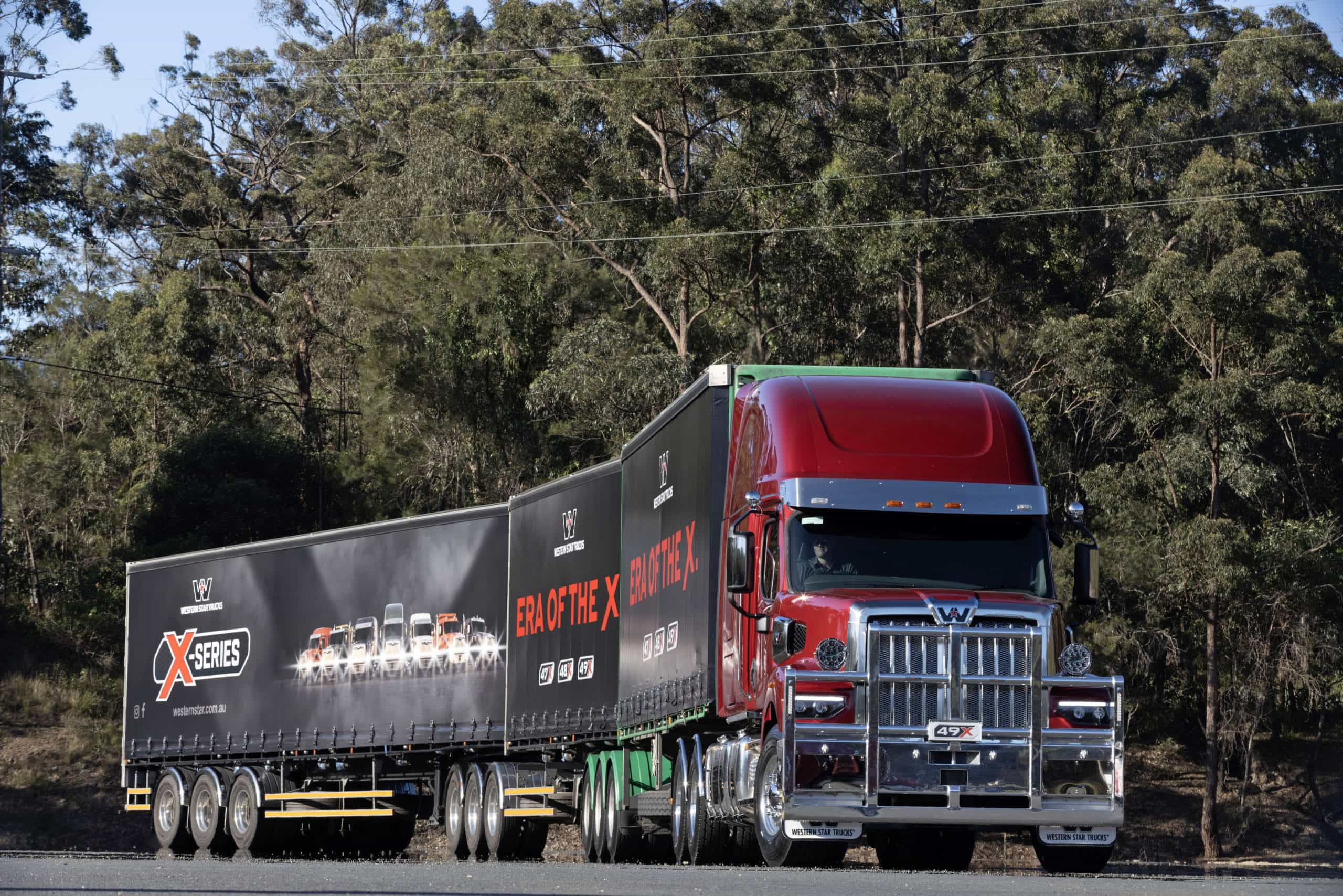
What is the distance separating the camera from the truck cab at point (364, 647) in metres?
23.5

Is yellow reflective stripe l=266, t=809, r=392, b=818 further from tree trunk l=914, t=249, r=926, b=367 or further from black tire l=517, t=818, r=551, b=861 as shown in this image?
tree trunk l=914, t=249, r=926, b=367

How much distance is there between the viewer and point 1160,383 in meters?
38.1

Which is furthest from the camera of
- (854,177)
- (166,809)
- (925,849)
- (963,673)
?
(854,177)

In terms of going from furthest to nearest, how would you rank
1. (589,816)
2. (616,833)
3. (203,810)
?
(203,810) < (589,816) < (616,833)

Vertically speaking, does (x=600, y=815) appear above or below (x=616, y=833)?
above

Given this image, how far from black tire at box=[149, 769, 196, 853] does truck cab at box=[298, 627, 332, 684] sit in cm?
404

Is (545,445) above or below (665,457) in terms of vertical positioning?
above

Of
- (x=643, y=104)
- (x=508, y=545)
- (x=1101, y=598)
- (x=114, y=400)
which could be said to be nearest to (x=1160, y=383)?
(x=1101, y=598)

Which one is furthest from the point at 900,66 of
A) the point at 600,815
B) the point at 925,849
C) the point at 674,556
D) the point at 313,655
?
the point at 925,849

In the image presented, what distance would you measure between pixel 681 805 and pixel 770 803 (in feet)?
10.4

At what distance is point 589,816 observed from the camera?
2008 cm

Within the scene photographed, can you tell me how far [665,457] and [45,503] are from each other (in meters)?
40.7

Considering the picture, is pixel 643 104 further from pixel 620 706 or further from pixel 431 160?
pixel 620 706

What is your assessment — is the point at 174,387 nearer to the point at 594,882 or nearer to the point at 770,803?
the point at 770,803
